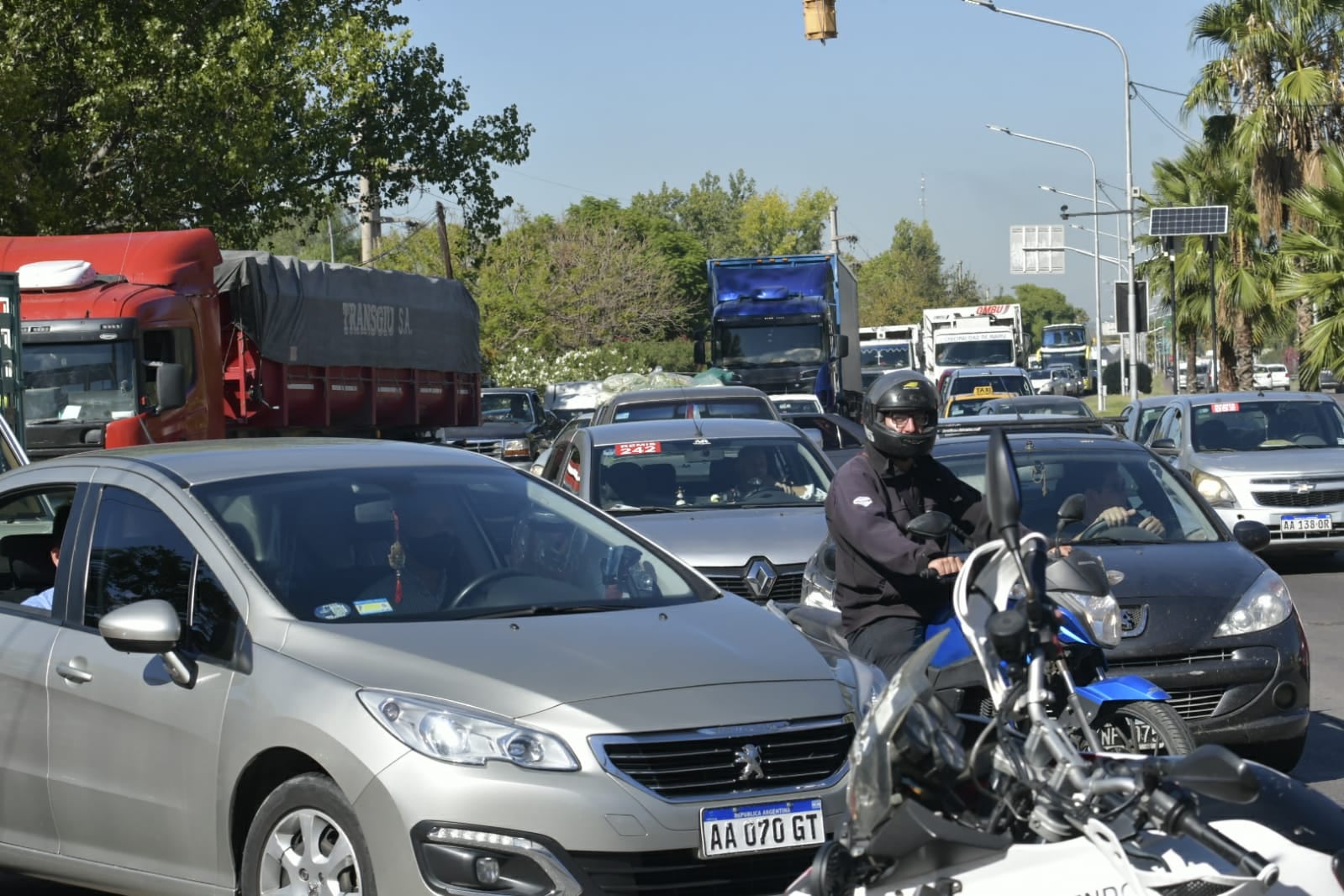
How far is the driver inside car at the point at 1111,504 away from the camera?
874 cm

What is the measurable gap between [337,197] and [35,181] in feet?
32.8

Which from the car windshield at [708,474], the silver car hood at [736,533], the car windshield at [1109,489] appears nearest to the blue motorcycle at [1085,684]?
the car windshield at [1109,489]

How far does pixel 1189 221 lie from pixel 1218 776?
1327 inches

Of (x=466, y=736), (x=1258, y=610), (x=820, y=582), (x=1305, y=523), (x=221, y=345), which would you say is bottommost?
(x=1305, y=523)

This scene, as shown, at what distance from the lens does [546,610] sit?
5574mm

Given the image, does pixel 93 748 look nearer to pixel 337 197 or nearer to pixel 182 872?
pixel 182 872

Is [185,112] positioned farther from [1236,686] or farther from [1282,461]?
[1236,686]

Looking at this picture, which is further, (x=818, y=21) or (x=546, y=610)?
(x=818, y=21)

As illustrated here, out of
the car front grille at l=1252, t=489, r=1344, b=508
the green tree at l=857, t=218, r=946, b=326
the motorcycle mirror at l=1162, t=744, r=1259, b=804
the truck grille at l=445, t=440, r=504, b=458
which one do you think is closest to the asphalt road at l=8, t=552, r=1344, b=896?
the car front grille at l=1252, t=489, r=1344, b=508

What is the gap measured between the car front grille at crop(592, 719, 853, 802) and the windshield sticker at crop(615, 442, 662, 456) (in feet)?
21.9

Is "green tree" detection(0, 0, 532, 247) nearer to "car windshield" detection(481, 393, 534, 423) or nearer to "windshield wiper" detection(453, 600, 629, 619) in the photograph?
"car windshield" detection(481, 393, 534, 423)

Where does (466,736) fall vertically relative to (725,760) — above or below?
above

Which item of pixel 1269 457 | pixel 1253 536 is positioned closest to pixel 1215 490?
pixel 1269 457

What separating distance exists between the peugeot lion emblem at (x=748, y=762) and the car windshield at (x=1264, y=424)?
43.8 ft
